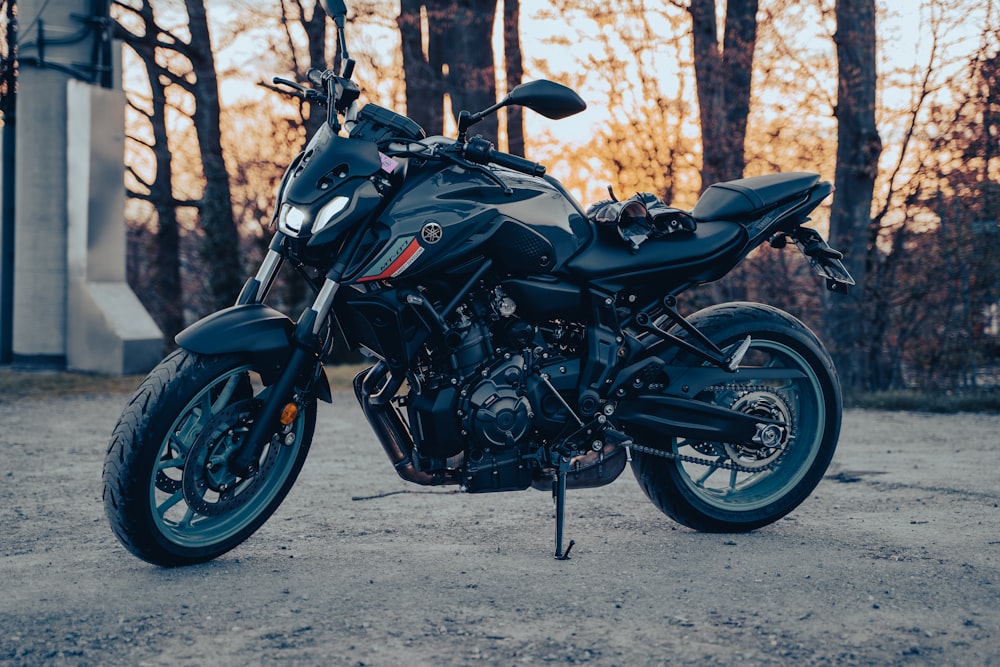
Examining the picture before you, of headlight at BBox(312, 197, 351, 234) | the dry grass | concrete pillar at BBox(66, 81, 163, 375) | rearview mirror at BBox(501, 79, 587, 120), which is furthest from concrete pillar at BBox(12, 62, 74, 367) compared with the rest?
rearview mirror at BBox(501, 79, 587, 120)

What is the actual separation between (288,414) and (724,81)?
9.83 m

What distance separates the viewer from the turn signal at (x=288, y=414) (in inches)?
147

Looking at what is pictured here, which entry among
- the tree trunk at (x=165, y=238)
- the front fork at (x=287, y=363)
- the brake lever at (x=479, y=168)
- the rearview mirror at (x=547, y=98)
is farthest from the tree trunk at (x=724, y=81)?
the tree trunk at (x=165, y=238)

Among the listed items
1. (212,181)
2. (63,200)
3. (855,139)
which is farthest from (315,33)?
(855,139)

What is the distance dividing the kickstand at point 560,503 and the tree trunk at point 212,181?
13633mm

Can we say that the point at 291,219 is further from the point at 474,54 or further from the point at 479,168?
the point at 474,54

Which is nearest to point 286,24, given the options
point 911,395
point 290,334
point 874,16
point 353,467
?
point 874,16

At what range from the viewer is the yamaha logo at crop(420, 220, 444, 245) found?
3.62m

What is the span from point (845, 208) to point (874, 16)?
2097 mm

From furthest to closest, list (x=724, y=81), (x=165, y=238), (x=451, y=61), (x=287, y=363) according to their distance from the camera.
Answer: (x=165, y=238)
(x=451, y=61)
(x=724, y=81)
(x=287, y=363)

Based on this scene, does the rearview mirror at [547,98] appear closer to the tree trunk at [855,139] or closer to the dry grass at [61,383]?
the dry grass at [61,383]

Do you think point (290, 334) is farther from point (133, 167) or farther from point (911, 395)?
point (133, 167)

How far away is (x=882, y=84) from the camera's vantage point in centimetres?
1167

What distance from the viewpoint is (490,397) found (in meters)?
3.73
